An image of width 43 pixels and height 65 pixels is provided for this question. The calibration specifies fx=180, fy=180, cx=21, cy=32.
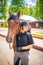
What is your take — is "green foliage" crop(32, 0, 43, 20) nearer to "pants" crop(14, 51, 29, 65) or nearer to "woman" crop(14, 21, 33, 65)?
"woman" crop(14, 21, 33, 65)

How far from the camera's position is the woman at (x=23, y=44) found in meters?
1.82

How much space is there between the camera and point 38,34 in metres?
1.99

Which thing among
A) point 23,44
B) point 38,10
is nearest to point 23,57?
point 23,44

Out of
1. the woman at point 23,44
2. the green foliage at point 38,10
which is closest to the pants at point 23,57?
the woman at point 23,44

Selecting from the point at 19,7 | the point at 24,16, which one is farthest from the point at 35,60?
the point at 19,7

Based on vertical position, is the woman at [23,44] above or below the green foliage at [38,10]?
below

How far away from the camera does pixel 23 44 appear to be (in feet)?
6.02

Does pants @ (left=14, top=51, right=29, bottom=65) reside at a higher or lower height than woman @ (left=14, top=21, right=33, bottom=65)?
lower

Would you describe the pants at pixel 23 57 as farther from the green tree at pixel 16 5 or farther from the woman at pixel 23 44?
the green tree at pixel 16 5

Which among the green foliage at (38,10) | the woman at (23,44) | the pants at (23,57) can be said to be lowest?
the pants at (23,57)

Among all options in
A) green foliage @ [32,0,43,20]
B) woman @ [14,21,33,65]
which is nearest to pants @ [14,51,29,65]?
woman @ [14,21,33,65]

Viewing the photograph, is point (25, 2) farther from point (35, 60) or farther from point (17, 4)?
point (35, 60)

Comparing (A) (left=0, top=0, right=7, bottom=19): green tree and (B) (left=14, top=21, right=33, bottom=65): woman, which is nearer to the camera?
(B) (left=14, top=21, right=33, bottom=65): woman

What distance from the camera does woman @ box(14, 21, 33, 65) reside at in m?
1.82
